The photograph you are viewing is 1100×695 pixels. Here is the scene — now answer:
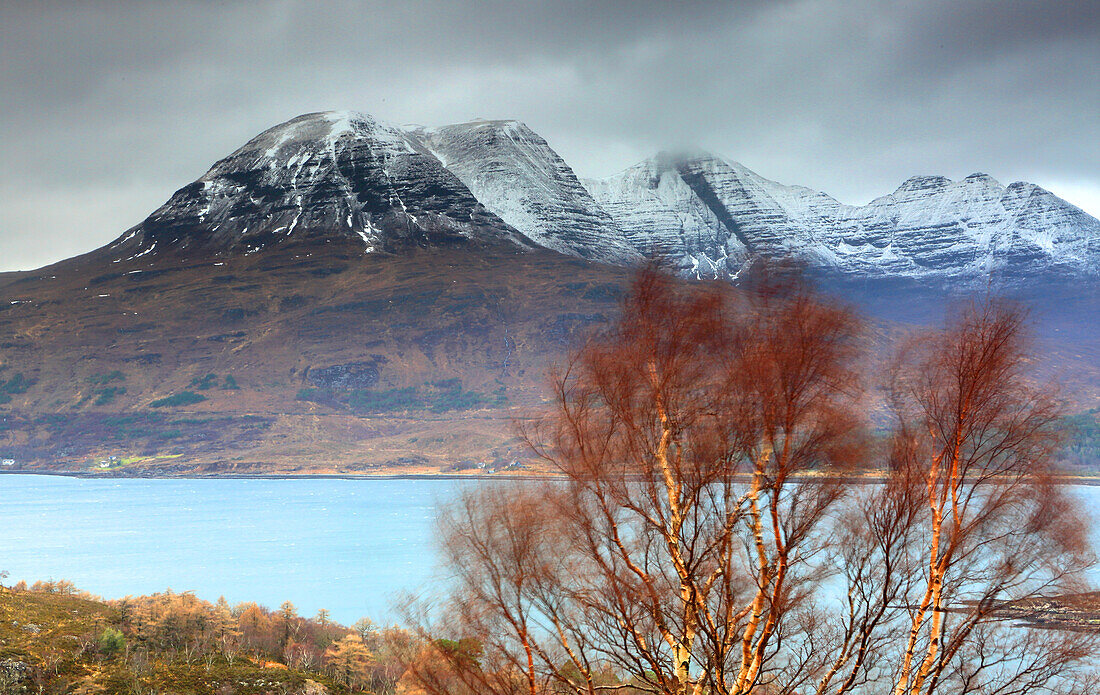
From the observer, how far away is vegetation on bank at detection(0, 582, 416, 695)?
44.6 ft

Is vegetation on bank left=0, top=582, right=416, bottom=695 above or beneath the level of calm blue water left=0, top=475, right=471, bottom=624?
above

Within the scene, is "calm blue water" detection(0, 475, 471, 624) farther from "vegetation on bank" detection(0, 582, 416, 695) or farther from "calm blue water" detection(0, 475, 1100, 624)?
"vegetation on bank" detection(0, 582, 416, 695)

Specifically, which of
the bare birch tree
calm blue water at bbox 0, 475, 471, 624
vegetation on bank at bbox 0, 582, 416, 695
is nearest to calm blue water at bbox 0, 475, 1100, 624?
calm blue water at bbox 0, 475, 471, 624

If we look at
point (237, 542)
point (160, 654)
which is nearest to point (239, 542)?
point (237, 542)

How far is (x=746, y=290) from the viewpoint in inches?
299

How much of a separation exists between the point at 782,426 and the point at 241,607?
27685mm

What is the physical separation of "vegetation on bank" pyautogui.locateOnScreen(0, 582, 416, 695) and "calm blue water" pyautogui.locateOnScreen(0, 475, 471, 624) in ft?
20.8

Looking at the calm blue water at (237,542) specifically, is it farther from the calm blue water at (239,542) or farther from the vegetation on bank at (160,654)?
the vegetation on bank at (160,654)

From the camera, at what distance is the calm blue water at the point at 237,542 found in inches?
2259

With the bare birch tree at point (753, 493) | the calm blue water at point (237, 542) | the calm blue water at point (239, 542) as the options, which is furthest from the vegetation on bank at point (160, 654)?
the calm blue water at point (239, 542)

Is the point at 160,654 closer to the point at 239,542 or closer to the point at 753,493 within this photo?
the point at 753,493

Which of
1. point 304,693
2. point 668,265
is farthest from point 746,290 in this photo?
point 304,693

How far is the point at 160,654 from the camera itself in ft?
56.1

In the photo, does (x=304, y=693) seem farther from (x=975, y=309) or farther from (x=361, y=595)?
(x=361, y=595)
